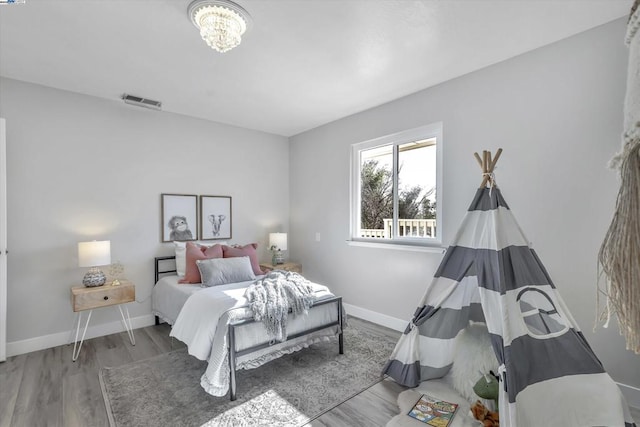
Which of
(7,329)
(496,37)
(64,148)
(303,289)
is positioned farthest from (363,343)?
(64,148)

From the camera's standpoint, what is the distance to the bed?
235cm

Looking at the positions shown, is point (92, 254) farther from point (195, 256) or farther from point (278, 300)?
point (278, 300)

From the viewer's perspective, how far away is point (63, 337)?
3.39 meters

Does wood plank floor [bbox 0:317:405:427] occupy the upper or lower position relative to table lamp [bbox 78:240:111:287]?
lower

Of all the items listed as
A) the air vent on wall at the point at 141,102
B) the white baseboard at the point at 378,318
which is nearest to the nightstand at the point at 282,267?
the white baseboard at the point at 378,318

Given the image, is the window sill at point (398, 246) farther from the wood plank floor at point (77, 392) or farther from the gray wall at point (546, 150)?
the wood plank floor at point (77, 392)

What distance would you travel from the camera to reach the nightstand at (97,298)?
3100 mm

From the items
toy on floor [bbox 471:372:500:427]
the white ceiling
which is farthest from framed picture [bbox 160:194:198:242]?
toy on floor [bbox 471:372:500:427]

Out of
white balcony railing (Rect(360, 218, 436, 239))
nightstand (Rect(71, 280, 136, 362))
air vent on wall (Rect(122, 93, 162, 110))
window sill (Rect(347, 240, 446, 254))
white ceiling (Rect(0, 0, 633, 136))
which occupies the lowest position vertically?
nightstand (Rect(71, 280, 136, 362))

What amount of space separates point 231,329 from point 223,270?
44.5 inches

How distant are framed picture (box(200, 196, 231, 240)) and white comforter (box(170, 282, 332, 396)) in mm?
1631

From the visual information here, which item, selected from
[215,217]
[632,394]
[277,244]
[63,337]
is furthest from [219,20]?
[632,394]

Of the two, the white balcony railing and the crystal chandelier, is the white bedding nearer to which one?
the white balcony railing

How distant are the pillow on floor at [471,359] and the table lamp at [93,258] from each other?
11.4 ft
